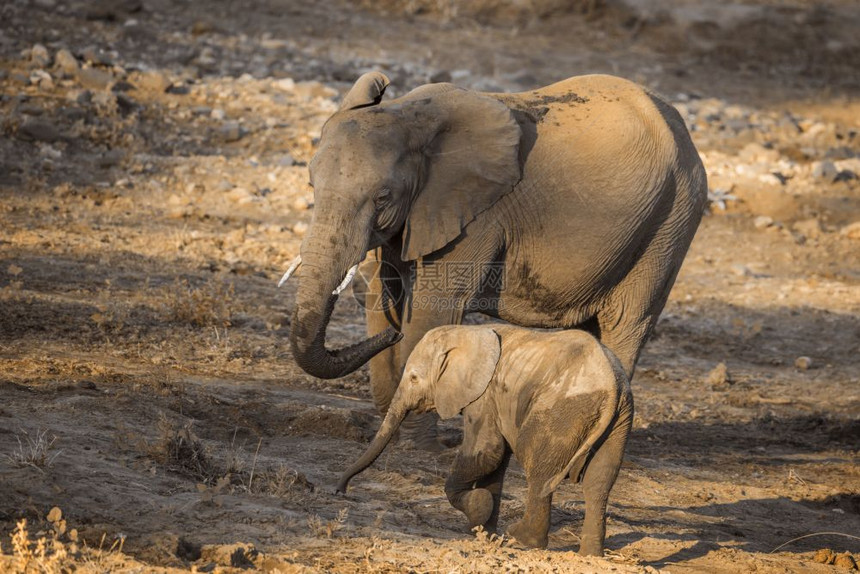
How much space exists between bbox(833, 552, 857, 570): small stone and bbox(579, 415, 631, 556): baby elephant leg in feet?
5.21

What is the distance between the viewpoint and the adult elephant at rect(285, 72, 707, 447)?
654cm

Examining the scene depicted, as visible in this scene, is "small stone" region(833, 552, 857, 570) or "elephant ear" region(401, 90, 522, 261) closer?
"small stone" region(833, 552, 857, 570)

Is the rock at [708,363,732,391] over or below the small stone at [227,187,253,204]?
below

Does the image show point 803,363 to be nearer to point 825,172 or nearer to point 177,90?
point 825,172

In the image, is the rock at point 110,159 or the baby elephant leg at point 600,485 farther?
the rock at point 110,159

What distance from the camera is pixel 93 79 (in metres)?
14.9

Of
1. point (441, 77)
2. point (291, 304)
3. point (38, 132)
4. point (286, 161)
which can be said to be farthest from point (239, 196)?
point (441, 77)

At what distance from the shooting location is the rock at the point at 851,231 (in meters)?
14.6

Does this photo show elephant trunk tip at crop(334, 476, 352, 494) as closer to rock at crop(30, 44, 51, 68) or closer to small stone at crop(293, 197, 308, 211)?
small stone at crop(293, 197, 308, 211)

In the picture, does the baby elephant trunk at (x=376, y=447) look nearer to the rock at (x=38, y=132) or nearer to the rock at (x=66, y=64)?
the rock at (x=38, y=132)

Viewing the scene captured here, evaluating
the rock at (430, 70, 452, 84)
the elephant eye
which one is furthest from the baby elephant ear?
the rock at (430, 70, 452, 84)

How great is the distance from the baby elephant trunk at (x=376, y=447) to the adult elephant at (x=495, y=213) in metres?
0.57

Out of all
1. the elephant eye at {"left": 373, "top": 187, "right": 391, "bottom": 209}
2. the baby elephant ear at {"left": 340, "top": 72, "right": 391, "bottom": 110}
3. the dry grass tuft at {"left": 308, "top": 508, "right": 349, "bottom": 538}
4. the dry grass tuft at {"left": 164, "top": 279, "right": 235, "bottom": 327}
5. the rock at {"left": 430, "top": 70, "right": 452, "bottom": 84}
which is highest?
the baby elephant ear at {"left": 340, "top": 72, "right": 391, "bottom": 110}

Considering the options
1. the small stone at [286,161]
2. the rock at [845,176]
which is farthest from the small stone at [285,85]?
the rock at [845,176]
